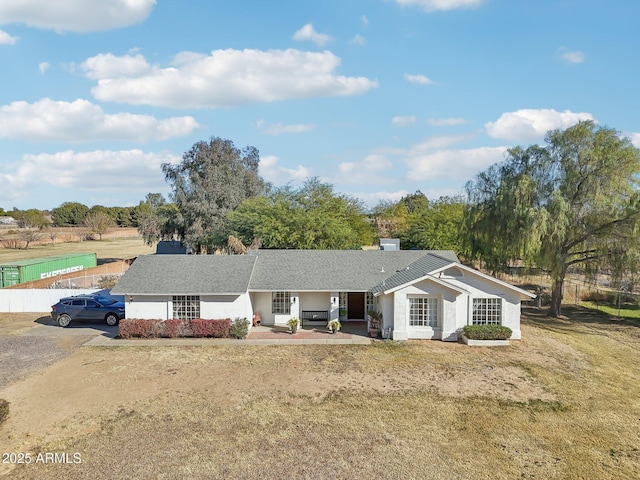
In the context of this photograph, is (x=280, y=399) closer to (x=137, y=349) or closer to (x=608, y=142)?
(x=137, y=349)

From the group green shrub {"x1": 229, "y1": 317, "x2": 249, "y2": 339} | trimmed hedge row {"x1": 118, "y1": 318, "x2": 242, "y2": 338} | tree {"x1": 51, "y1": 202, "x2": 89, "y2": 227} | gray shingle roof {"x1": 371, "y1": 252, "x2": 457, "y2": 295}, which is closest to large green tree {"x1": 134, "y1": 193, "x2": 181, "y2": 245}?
trimmed hedge row {"x1": 118, "y1": 318, "x2": 242, "y2": 338}

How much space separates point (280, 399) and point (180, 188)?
36.3 meters

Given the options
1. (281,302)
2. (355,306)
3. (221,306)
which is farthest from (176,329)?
(355,306)

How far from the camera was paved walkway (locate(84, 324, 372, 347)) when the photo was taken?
19938 millimetres

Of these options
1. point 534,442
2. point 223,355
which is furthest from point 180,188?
point 534,442

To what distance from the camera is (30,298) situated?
26.4 metres

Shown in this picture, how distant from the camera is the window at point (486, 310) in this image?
68.0 ft

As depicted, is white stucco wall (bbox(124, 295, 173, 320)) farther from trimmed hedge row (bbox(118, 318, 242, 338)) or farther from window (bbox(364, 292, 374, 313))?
window (bbox(364, 292, 374, 313))

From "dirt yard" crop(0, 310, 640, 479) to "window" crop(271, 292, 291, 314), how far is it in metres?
4.30

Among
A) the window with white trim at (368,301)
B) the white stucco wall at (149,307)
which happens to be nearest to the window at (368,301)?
the window with white trim at (368,301)

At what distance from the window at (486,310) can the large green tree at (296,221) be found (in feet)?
44.4

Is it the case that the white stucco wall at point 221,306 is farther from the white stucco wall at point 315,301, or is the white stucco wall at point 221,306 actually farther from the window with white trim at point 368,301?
the window with white trim at point 368,301

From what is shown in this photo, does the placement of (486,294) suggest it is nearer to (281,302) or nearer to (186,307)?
(281,302)

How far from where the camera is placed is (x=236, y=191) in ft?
152
